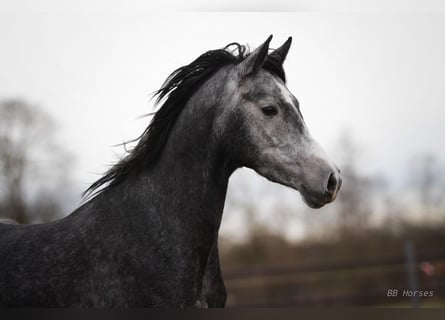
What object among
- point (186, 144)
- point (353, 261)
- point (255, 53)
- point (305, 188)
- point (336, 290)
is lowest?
point (336, 290)

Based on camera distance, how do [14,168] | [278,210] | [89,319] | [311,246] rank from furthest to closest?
[311,246] → [278,210] → [14,168] → [89,319]

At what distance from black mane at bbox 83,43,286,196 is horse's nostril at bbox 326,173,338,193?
0.60m

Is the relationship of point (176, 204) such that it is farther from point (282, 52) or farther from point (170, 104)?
point (282, 52)

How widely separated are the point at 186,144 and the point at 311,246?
23.6 ft

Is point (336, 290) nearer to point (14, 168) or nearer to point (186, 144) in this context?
point (14, 168)

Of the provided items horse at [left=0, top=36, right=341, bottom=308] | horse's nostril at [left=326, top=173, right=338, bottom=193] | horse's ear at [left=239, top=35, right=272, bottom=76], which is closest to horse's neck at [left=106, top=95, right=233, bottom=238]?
horse at [left=0, top=36, right=341, bottom=308]

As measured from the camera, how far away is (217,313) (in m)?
2.41

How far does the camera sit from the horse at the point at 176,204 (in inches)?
83.7

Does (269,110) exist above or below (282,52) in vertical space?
below

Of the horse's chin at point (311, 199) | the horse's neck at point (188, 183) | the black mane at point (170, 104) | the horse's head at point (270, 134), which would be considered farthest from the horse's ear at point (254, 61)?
the horse's chin at point (311, 199)

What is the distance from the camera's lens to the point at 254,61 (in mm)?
2197

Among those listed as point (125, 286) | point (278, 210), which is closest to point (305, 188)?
point (125, 286)

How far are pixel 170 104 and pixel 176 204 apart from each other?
19.9 inches

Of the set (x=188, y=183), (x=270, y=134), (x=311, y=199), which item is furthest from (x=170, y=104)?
(x=311, y=199)
